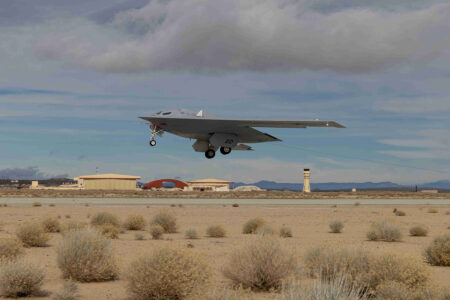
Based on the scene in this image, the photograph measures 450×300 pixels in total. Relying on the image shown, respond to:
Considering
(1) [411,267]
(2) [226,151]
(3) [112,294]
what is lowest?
(3) [112,294]

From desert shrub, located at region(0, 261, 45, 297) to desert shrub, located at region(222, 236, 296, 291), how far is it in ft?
17.2

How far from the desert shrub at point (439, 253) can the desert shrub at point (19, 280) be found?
14.2 metres

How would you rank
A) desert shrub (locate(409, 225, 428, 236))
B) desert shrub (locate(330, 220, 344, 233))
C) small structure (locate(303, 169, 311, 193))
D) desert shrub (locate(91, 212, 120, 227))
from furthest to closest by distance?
small structure (locate(303, 169, 311, 193)), desert shrub (locate(330, 220, 344, 233)), desert shrub (locate(91, 212, 120, 227)), desert shrub (locate(409, 225, 428, 236))

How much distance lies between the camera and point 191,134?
75.0 ft

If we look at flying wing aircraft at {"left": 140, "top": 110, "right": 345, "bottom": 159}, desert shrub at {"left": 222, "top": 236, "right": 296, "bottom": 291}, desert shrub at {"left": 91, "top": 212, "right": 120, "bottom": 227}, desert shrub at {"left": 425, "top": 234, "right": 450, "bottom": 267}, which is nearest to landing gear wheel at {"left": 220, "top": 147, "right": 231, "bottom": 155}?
flying wing aircraft at {"left": 140, "top": 110, "right": 345, "bottom": 159}

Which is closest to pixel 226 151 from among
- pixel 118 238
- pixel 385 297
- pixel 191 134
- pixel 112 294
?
pixel 191 134

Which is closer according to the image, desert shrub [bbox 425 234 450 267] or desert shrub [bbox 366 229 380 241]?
desert shrub [bbox 425 234 450 267]

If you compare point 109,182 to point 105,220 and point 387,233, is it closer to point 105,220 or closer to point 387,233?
point 105,220

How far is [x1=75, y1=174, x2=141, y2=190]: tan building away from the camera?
150m

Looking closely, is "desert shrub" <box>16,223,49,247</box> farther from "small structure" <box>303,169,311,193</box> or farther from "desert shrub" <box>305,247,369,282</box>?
"small structure" <box>303,169,311,193</box>

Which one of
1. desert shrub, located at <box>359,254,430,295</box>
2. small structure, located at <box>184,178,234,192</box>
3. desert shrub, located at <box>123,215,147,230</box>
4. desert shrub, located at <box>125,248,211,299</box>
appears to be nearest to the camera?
desert shrub, located at <box>125,248,211,299</box>

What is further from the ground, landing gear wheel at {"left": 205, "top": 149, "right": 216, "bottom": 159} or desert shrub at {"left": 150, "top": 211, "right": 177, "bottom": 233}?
landing gear wheel at {"left": 205, "top": 149, "right": 216, "bottom": 159}

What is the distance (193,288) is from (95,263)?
4.58m

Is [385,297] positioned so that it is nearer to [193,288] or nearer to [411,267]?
[411,267]
